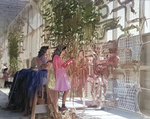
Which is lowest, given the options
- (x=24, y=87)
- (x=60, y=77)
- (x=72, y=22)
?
(x=24, y=87)

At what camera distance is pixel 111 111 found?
6.54 feet

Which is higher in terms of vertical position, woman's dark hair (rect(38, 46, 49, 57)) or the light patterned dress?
woman's dark hair (rect(38, 46, 49, 57))

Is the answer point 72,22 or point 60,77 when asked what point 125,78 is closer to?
point 60,77

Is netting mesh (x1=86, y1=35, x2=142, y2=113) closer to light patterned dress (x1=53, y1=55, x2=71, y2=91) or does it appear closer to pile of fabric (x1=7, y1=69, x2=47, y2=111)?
light patterned dress (x1=53, y1=55, x2=71, y2=91)

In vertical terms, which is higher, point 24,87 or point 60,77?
point 60,77

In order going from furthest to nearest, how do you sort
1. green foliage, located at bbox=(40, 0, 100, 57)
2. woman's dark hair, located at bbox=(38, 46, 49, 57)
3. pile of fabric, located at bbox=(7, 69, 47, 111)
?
Result: woman's dark hair, located at bbox=(38, 46, 49, 57) → pile of fabric, located at bbox=(7, 69, 47, 111) → green foliage, located at bbox=(40, 0, 100, 57)

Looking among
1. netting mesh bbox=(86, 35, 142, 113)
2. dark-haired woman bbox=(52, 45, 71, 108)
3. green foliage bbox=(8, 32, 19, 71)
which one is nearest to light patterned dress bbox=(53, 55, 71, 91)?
dark-haired woman bbox=(52, 45, 71, 108)

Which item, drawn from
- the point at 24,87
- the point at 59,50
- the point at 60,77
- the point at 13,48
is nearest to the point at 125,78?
the point at 60,77

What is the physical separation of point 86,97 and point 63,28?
1.04 metres

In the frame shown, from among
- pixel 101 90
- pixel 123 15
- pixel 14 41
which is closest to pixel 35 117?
pixel 101 90

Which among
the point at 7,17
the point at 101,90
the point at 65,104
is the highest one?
the point at 7,17

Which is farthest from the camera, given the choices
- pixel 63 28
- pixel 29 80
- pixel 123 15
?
pixel 29 80

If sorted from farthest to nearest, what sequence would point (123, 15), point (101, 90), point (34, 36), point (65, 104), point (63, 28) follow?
point (34, 36), point (63, 28), point (65, 104), point (101, 90), point (123, 15)

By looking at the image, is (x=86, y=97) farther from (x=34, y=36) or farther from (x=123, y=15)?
(x=34, y=36)
